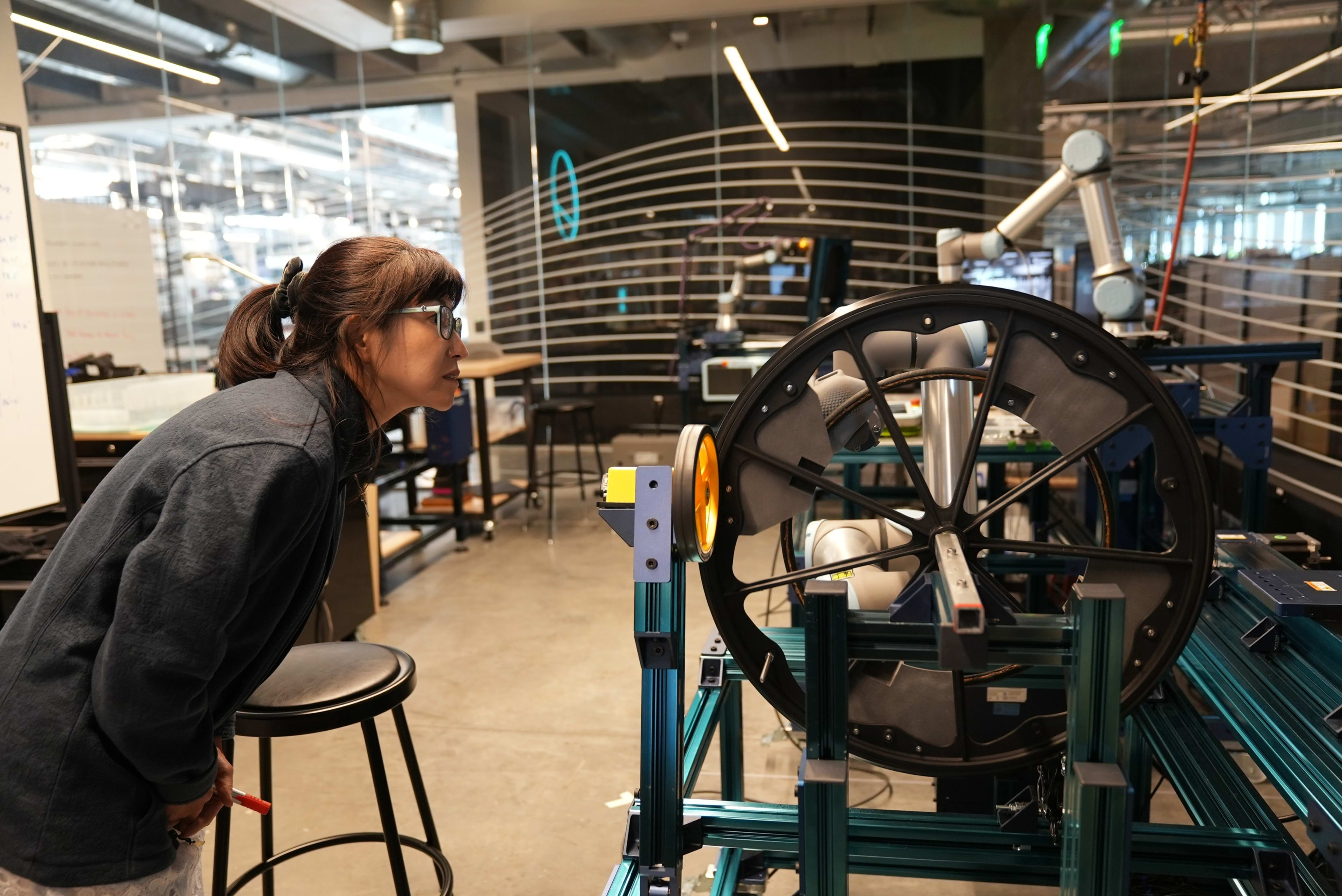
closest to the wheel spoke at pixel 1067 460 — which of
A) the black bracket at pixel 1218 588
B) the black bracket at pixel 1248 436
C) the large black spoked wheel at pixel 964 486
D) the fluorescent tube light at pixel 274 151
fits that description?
the large black spoked wheel at pixel 964 486

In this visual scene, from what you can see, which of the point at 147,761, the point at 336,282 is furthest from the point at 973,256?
the point at 147,761

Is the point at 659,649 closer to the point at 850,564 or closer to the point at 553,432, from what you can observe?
the point at 850,564

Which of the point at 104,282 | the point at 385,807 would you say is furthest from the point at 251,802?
the point at 104,282

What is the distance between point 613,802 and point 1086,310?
3.13m

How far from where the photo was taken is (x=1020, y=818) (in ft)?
4.28

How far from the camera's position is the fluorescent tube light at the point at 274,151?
5617 millimetres

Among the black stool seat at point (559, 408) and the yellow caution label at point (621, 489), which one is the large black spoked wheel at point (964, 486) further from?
the black stool seat at point (559, 408)

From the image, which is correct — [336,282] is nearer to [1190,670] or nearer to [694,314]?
[1190,670]

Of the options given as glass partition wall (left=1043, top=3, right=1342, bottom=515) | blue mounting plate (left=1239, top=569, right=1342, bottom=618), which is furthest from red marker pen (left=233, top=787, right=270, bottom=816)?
glass partition wall (left=1043, top=3, right=1342, bottom=515)

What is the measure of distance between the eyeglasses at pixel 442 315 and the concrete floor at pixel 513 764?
4.11 feet

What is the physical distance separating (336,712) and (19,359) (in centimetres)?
185

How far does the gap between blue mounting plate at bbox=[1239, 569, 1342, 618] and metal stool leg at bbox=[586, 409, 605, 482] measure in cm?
368

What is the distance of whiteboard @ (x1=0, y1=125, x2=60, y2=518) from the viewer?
2.56 m

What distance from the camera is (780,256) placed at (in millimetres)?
4734
